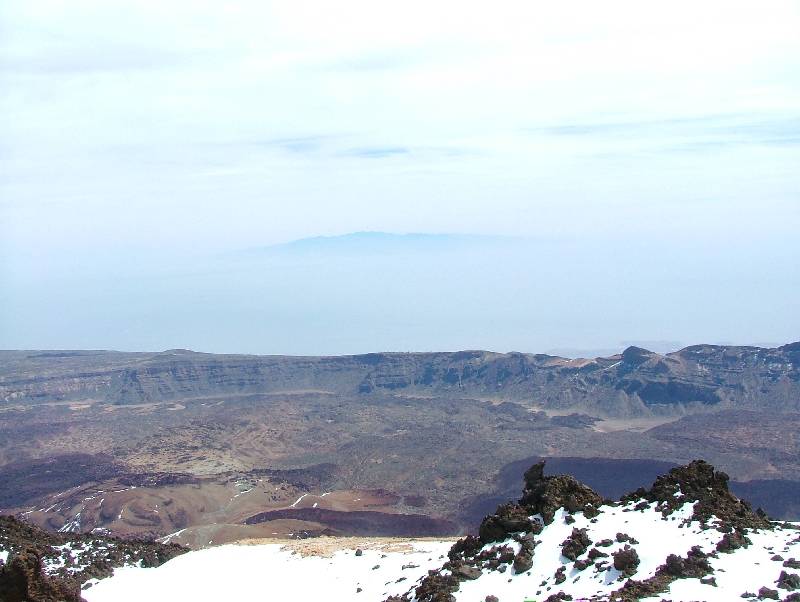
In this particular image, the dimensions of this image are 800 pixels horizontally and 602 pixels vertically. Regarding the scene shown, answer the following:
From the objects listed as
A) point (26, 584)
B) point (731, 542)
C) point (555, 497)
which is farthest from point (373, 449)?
point (26, 584)

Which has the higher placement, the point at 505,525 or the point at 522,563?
the point at 505,525

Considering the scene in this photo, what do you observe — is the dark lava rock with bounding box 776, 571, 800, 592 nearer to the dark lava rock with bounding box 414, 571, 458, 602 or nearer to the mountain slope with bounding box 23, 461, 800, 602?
the mountain slope with bounding box 23, 461, 800, 602

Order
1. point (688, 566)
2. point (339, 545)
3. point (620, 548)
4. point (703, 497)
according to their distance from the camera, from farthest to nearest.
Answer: point (339, 545) < point (703, 497) < point (620, 548) < point (688, 566)

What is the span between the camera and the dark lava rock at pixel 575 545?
85.8 feet

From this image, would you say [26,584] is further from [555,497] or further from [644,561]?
[644,561]

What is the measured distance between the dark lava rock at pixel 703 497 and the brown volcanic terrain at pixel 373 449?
165ft

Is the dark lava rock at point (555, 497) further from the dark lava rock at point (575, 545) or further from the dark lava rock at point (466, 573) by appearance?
the dark lava rock at point (466, 573)

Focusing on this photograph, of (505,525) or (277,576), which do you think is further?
(277,576)

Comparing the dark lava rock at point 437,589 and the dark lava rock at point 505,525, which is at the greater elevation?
A: the dark lava rock at point 505,525

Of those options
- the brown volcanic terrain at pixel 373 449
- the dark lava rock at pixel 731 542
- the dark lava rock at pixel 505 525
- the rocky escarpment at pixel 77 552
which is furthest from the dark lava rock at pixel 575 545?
the brown volcanic terrain at pixel 373 449

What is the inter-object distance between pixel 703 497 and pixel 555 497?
5192 mm

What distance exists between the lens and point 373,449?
137 metres

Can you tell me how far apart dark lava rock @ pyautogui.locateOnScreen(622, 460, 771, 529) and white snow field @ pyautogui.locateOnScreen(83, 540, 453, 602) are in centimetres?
877

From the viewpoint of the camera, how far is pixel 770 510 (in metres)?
94.1
